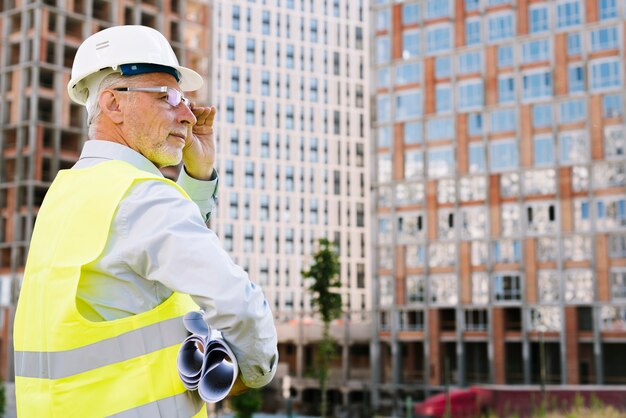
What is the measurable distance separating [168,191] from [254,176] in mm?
110115

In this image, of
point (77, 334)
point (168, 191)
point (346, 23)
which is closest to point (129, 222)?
point (168, 191)

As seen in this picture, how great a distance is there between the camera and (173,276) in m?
1.65

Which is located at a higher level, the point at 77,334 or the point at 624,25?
the point at 624,25

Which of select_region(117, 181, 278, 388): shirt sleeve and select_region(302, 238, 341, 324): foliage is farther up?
select_region(302, 238, 341, 324): foliage

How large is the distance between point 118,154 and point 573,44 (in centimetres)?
6269

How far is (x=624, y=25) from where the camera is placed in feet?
193

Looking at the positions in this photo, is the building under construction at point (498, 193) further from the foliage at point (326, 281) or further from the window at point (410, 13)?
the foliage at point (326, 281)

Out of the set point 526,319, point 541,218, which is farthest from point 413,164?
point 526,319

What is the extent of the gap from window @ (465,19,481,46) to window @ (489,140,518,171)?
25.6 feet

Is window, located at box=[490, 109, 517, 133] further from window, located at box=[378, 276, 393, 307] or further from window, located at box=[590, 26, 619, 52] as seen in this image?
window, located at box=[378, 276, 393, 307]

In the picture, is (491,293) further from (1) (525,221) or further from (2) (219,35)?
(2) (219,35)

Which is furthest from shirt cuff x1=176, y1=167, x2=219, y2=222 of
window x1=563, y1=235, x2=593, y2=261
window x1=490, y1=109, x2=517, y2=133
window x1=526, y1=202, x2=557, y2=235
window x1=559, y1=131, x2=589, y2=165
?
window x1=490, y1=109, x2=517, y2=133

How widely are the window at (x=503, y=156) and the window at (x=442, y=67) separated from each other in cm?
672

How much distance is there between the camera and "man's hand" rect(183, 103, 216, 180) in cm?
244
